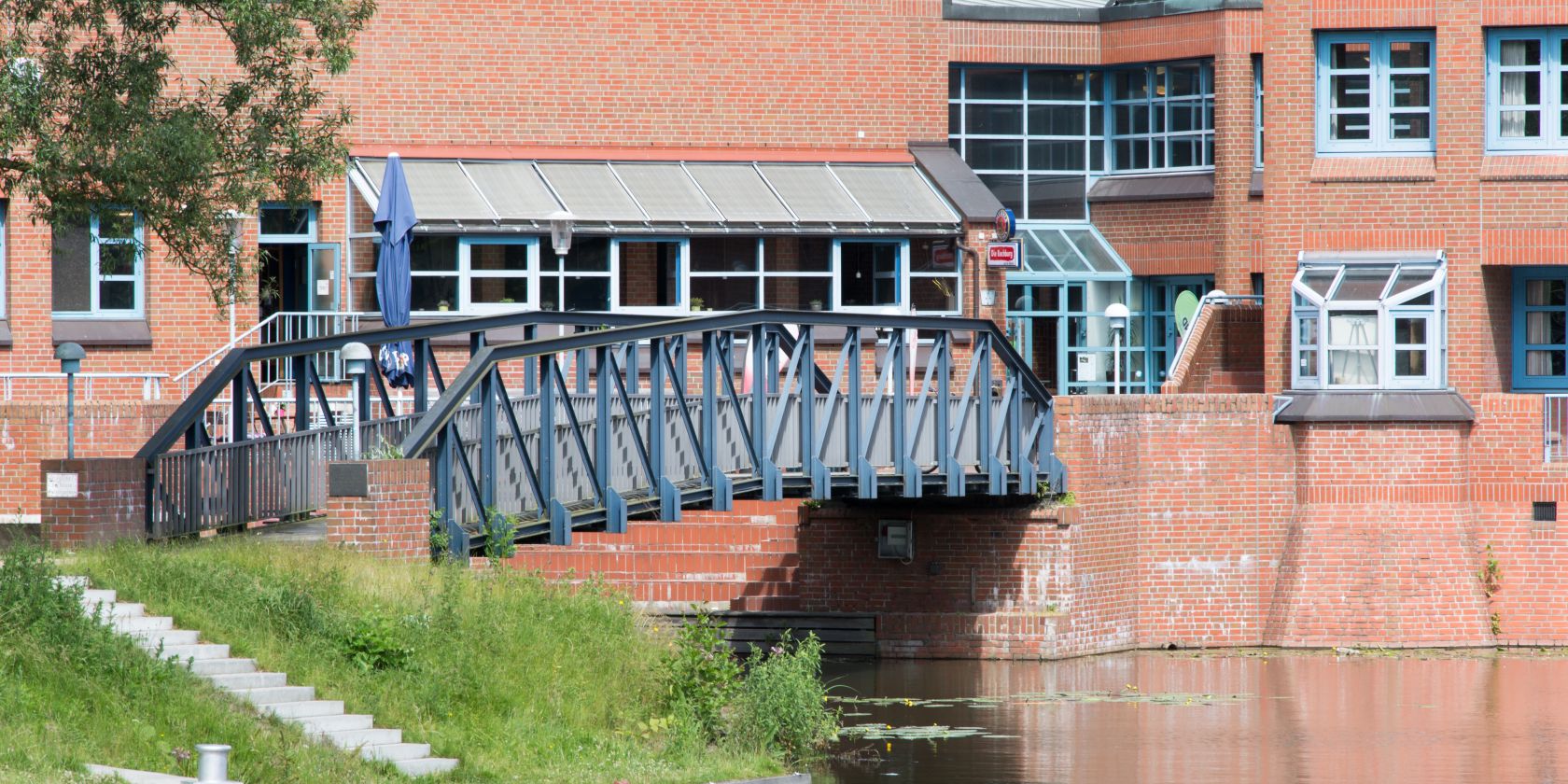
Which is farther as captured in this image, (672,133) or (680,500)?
(672,133)

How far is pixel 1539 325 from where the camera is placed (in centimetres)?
3045

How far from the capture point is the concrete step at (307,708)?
14.9 metres

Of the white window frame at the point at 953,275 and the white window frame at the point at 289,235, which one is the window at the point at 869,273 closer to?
the white window frame at the point at 953,275

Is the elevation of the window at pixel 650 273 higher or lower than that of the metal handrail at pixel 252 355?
higher

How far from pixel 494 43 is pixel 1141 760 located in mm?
16106

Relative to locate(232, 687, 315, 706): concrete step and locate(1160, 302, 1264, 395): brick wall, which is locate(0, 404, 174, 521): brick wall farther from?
locate(1160, 302, 1264, 395): brick wall

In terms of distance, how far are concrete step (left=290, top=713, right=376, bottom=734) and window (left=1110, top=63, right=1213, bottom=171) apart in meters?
21.0

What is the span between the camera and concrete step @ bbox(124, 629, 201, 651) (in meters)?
15.0

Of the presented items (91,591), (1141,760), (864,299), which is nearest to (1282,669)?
(1141,760)

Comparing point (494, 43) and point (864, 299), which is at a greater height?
point (494, 43)

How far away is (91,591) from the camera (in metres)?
15.5

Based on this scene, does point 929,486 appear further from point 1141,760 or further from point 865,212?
point 865,212

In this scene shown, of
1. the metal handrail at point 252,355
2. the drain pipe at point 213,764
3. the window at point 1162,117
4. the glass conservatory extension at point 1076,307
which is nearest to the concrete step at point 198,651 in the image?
the metal handrail at point 252,355

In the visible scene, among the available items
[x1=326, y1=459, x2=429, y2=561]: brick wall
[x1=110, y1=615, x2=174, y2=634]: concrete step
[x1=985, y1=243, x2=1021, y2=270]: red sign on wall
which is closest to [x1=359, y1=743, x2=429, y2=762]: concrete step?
[x1=110, y1=615, x2=174, y2=634]: concrete step
